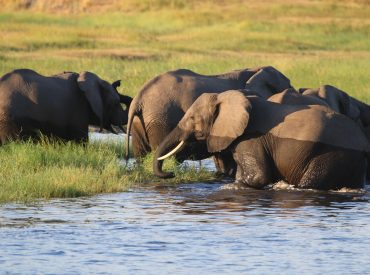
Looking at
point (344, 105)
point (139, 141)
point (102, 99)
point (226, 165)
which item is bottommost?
point (226, 165)

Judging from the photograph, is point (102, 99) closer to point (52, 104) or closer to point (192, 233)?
point (52, 104)

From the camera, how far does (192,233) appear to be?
401 inches

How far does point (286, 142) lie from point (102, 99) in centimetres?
396

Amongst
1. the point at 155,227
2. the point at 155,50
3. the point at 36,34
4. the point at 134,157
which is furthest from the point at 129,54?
the point at 155,227

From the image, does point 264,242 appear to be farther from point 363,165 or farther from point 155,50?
point 155,50

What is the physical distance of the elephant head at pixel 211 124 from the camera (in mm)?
12719

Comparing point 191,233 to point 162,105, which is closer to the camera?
point 191,233

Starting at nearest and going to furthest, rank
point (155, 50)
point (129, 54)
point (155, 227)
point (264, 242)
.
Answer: point (264, 242)
point (155, 227)
point (129, 54)
point (155, 50)

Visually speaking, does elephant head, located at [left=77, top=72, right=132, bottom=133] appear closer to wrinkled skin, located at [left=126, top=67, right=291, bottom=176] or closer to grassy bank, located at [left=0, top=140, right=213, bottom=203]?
grassy bank, located at [left=0, top=140, right=213, bottom=203]

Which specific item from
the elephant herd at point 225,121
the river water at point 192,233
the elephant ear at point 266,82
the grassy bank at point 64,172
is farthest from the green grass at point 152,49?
the elephant ear at point 266,82

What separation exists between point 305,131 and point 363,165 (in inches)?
31.5

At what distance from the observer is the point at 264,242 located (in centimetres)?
978

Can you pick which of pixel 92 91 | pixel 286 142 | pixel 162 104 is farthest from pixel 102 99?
pixel 286 142

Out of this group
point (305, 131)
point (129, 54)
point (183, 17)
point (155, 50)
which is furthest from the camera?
point (183, 17)
